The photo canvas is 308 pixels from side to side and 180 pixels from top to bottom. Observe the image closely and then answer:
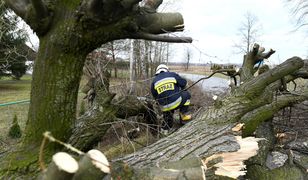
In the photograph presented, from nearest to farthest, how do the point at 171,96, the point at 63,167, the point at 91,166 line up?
the point at 63,167 → the point at 91,166 → the point at 171,96

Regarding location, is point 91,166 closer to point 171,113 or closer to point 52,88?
point 52,88

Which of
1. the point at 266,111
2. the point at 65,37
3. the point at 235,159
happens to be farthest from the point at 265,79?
the point at 65,37

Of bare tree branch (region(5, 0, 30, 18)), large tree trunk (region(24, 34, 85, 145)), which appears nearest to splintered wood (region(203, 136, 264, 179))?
large tree trunk (region(24, 34, 85, 145))

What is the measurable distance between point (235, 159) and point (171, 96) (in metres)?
3.37

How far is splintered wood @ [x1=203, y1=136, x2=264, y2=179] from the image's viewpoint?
2.71 meters

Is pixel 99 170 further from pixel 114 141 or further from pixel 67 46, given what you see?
pixel 114 141

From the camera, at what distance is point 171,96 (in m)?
6.28

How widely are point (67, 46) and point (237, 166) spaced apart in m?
1.63

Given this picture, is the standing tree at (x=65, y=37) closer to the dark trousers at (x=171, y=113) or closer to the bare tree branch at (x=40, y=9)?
the bare tree branch at (x=40, y=9)

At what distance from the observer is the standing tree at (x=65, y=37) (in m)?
2.53

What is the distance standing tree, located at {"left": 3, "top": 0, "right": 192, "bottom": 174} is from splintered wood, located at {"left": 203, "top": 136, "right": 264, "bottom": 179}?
1073mm

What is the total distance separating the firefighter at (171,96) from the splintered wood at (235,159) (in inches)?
113

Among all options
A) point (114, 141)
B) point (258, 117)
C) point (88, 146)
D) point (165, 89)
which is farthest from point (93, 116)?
point (165, 89)

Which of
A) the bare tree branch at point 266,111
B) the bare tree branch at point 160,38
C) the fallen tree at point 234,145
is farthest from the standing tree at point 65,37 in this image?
the bare tree branch at point 266,111
